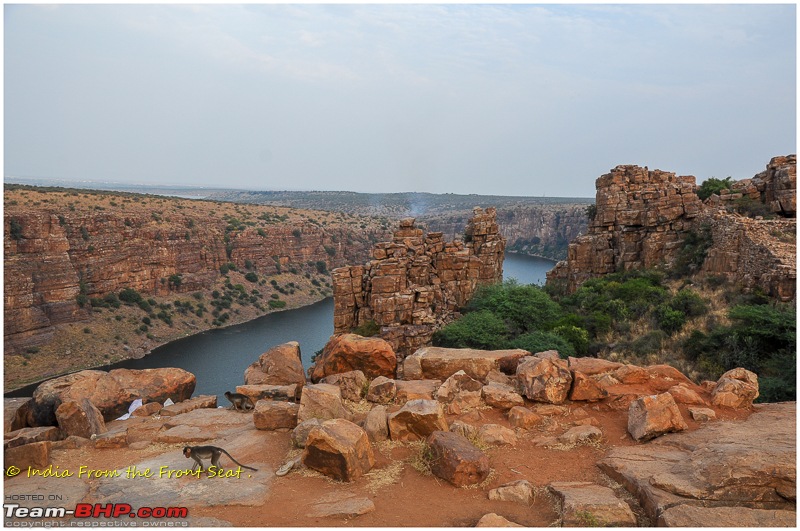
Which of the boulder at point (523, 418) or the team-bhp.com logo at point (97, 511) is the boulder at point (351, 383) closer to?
the boulder at point (523, 418)

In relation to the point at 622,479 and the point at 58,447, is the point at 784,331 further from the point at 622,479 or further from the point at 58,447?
the point at 58,447

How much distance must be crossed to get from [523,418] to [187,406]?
690cm

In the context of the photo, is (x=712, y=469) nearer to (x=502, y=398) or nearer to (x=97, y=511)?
(x=502, y=398)

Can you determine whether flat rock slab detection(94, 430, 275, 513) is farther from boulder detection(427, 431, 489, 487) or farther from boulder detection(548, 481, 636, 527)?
boulder detection(548, 481, 636, 527)

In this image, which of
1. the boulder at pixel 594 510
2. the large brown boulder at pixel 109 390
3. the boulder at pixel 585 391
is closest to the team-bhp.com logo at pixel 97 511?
the large brown boulder at pixel 109 390

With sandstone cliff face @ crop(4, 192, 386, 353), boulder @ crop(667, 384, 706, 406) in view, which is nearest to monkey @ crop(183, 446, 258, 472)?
boulder @ crop(667, 384, 706, 406)

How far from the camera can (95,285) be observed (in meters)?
55.3

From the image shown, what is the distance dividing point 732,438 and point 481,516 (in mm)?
3874

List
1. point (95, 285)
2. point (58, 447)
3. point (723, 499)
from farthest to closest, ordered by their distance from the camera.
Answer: point (95, 285)
point (58, 447)
point (723, 499)

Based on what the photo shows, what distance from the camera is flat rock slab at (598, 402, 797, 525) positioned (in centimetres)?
556

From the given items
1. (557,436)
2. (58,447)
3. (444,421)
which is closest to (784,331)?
(557,436)

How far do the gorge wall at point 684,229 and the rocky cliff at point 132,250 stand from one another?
152 ft

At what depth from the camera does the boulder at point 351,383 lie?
9414mm

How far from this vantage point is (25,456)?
7.38 metres
